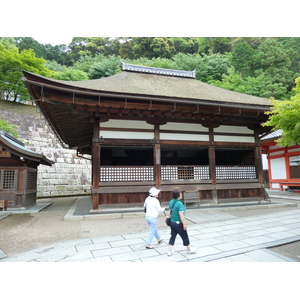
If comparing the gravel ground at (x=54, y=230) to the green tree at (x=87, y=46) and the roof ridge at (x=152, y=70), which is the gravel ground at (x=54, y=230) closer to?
the roof ridge at (x=152, y=70)

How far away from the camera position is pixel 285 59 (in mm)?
27906

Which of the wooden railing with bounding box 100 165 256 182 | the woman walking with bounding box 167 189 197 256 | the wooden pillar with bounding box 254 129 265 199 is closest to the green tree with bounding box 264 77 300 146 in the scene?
the woman walking with bounding box 167 189 197 256

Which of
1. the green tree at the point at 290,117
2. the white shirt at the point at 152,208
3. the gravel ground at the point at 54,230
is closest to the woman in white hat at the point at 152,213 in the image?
the white shirt at the point at 152,208

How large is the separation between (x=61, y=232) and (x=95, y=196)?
2413 millimetres

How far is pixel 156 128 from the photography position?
9266mm

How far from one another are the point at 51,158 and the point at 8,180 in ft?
36.3

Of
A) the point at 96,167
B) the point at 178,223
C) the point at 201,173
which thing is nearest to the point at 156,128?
the point at 201,173

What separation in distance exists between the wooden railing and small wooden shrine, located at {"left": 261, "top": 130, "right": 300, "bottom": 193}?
22.7ft

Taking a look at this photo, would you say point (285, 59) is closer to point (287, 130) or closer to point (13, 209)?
point (287, 130)

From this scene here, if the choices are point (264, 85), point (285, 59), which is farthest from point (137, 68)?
point (285, 59)

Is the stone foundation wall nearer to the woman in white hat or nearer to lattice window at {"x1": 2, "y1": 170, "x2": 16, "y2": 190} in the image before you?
lattice window at {"x1": 2, "y1": 170, "x2": 16, "y2": 190}

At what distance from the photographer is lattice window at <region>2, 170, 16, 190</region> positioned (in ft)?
32.7

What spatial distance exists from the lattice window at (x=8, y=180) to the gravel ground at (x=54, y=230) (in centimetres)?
226

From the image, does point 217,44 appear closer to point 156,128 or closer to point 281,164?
point 281,164
